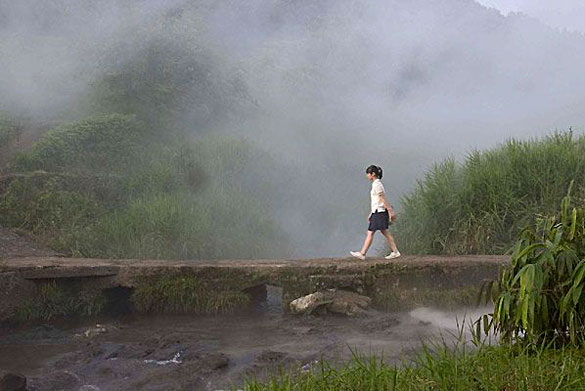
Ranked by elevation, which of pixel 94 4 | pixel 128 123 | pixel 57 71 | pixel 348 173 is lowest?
pixel 348 173

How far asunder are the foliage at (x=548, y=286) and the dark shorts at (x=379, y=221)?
3.98m

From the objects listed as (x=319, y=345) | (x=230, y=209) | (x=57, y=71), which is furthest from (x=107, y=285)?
(x=57, y=71)

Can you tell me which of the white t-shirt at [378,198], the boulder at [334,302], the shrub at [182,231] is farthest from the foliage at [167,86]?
the boulder at [334,302]

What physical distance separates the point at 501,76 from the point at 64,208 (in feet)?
40.1

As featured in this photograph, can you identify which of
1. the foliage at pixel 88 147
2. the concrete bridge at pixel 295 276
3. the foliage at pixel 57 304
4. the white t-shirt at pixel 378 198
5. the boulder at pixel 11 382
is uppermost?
the foliage at pixel 88 147

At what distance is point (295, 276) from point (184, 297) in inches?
52.5

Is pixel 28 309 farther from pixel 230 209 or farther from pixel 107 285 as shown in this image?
pixel 230 209

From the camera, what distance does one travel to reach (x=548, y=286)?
343cm

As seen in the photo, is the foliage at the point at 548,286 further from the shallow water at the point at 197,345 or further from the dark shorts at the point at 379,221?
the dark shorts at the point at 379,221

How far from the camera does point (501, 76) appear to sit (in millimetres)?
17516

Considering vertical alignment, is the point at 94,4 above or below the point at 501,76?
above

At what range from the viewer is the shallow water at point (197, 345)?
17.5ft

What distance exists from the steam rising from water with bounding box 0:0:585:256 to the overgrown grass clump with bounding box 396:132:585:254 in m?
3.45

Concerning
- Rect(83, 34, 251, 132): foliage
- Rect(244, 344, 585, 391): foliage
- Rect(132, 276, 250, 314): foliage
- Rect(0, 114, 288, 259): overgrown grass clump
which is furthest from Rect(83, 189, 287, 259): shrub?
Rect(244, 344, 585, 391): foliage
